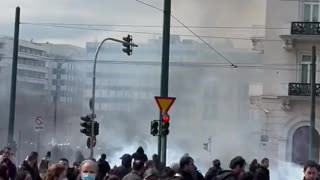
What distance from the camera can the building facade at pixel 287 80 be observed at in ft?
162

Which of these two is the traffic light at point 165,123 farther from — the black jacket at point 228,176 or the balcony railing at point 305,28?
the balcony railing at point 305,28

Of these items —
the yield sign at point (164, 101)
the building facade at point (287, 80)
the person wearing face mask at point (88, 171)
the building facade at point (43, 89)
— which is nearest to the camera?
the person wearing face mask at point (88, 171)

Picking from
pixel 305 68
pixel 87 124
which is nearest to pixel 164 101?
pixel 87 124

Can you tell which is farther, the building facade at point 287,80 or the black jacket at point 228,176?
the building facade at point 287,80

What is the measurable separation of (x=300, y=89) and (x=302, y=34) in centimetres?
286

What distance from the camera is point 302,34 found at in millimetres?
49375

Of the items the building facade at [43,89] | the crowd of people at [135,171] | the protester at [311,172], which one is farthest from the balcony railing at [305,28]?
the protester at [311,172]

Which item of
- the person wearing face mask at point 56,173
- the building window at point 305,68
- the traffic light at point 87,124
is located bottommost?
the person wearing face mask at point 56,173

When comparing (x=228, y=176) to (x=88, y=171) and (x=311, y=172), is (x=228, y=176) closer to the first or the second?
(x=311, y=172)

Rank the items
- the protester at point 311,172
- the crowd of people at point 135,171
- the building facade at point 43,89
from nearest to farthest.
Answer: the crowd of people at point 135,171 < the protester at point 311,172 < the building facade at point 43,89

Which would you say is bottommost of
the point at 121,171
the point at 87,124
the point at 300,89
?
the point at 121,171

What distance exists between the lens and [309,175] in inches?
461

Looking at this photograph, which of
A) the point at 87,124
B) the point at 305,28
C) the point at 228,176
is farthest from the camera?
the point at 305,28

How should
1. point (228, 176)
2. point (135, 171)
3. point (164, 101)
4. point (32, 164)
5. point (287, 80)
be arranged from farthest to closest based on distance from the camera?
point (287, 80)
point (164, 101)
point (32, 164)
point (228, 176)
point (135, 171)
